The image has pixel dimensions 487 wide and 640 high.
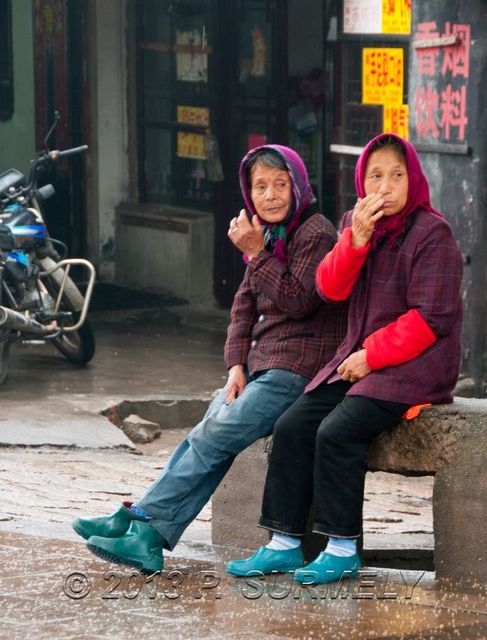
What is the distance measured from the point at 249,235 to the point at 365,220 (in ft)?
1.77

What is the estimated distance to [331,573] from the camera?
16.5 feet

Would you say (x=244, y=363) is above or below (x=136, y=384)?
above

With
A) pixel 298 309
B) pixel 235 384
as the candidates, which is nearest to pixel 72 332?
pixel 235 384

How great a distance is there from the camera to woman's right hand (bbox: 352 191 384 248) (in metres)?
5.02

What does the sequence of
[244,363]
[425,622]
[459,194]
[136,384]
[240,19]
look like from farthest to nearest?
[240,19], [136,384], [459,194], [244,363], [425,622]

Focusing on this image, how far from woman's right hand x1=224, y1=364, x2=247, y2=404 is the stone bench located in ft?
1.93

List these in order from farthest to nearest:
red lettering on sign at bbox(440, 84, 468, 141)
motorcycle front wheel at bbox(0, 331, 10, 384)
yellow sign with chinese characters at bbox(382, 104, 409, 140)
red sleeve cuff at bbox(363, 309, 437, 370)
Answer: yellow sign with chinese characters at bbox(382, 104, 409, 140), motorcycle front wheel at bbox(0, 331, 10, 384), red lettering on sign at bbox(440, 84, 468, 141), red sleeve cuff at bbox(363, 309, 437, 370)

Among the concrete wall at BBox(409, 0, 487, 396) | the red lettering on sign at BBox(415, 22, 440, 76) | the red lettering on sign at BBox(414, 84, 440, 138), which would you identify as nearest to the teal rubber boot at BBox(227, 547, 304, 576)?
the concrete wall at BBox(409, 0, 487, 396)

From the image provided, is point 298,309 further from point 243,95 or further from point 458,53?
point 243,95

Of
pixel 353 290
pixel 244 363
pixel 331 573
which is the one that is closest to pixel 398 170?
pixel 353 290

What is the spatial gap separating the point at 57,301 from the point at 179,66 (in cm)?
345

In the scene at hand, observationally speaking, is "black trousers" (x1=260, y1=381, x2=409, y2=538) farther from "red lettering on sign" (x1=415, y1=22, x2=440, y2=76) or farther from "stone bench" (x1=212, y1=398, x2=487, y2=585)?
"red lettering on sign" (x1=415, y1=22, x2=440, y2=76)

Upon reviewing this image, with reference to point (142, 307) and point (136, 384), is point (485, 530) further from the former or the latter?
point (142, 307)

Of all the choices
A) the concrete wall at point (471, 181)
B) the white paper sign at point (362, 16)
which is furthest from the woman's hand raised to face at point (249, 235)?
the white paper sign at point (362, 16)
